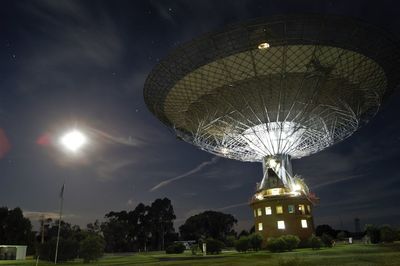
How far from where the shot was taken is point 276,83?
44.4 meters

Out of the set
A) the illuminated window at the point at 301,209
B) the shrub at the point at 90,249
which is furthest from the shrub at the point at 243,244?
the shrub at the point at 90,249

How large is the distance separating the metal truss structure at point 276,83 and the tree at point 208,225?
2957 inches

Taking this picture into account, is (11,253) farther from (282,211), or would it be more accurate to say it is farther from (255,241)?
(282,211)

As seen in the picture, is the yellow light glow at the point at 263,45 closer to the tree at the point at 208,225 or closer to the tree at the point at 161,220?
the tree at the point at 208,225

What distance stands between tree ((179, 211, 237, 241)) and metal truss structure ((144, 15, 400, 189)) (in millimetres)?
75114

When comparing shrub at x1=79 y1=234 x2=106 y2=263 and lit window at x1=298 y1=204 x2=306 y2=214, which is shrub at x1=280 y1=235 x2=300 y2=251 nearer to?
lit window at x1=298 y1=204 x2=306 y2=214

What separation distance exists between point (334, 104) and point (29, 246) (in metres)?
83.4

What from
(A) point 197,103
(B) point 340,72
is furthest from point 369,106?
(A) point 197,103

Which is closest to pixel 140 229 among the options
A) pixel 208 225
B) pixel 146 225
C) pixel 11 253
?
pixel 146 225

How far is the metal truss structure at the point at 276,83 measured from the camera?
1446 inches

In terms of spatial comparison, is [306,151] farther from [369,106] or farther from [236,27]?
[236,27]

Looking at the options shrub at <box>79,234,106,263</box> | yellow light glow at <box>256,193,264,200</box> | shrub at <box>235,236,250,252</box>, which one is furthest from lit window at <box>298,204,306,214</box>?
shrub at <box>79,234,106,263</box>

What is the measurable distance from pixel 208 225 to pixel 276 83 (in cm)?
9491

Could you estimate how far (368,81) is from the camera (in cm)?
4419
